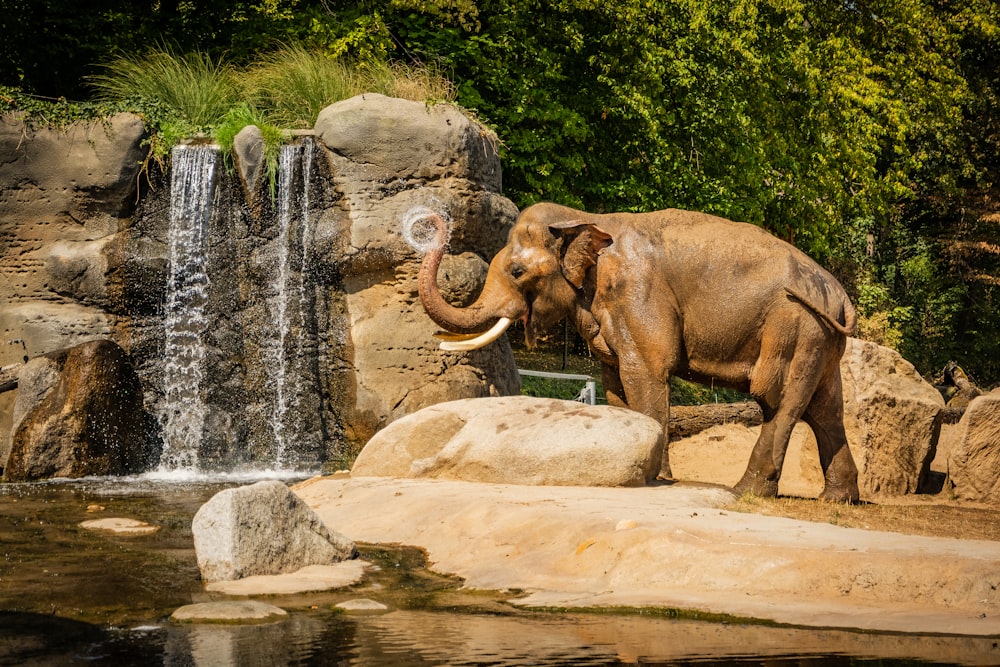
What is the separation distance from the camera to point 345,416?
1605 cm

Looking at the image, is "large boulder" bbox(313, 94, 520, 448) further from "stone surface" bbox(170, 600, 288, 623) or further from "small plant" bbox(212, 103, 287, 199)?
"stone surface" bbox(170, 600, 288, 623)

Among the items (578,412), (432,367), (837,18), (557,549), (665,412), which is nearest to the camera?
(557,549)

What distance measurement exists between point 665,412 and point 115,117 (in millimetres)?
9205

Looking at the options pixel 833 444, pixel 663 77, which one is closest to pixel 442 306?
pixel 833 444

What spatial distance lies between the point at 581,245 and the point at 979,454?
189 inches

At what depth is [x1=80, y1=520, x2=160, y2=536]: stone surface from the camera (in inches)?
368

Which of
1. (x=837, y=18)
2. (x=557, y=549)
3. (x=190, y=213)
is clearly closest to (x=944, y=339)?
(x=837, y=18)

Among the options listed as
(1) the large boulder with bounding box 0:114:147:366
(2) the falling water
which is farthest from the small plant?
(1) the large boulder with bounding box 0:114:147:366

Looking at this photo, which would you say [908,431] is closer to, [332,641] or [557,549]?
[557,549]

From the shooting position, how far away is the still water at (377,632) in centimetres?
574

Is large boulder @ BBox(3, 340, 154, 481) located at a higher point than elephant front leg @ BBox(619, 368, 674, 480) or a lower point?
lower

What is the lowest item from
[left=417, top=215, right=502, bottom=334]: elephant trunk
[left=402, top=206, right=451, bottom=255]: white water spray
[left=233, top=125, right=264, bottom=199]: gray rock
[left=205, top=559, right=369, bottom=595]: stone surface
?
[left=205, top=559, right=369, bottom=595]: stone surface

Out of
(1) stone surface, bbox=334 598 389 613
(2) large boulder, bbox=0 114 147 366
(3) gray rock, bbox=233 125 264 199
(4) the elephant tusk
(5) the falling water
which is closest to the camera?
(1) stone surface, bbox=334 598 389 613

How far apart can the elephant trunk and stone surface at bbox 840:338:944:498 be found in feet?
16.6
